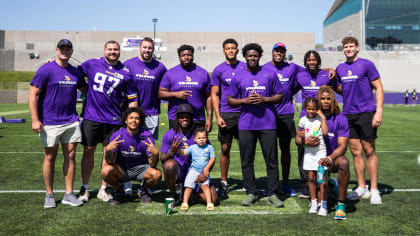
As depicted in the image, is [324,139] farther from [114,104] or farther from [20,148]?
[20,148]

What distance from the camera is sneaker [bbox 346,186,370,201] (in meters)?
5.18

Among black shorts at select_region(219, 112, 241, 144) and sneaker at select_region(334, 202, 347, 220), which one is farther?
black shorts at select_region(219, 112, 241, 144)

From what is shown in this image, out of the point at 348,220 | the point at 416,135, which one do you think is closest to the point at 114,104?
the point at 348,220

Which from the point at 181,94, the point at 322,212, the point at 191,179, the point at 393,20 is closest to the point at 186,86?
the point at 181,94

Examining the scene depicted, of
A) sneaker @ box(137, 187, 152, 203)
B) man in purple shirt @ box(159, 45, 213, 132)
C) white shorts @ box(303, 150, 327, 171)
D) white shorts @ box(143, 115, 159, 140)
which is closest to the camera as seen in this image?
white shorts @ box(303, 150, 327, 171)

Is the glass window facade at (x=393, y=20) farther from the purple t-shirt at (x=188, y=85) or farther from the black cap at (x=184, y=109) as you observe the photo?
the black cap at (x=184, y=109)

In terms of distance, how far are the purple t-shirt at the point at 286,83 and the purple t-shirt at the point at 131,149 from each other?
1.91 metres

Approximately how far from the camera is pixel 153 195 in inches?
213

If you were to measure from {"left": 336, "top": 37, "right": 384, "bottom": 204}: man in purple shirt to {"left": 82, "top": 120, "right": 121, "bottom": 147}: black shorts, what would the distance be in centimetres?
318

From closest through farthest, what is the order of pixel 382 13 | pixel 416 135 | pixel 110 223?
pixel 110 223 → pixel 416 135 → pixel 382 13

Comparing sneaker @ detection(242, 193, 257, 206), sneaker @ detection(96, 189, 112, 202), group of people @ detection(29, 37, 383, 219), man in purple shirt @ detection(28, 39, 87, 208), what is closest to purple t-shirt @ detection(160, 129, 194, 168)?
group of people @ detection(29, 37, 383, 219)

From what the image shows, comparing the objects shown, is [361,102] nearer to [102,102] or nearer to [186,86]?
[186,86]

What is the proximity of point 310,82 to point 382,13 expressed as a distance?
233 feet

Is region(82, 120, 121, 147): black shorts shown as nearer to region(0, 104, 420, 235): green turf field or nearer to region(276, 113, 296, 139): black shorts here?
region(0, 104, 420, 235): green turf field
